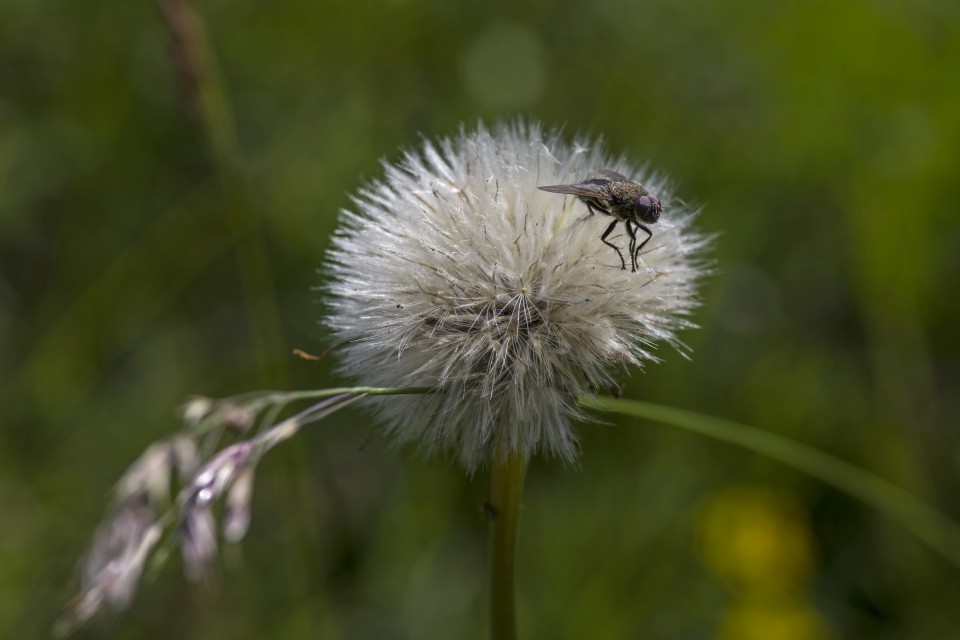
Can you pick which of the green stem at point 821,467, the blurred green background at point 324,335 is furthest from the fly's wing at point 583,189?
the blurred green background at point 324,335

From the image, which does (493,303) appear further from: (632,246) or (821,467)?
(821,467)

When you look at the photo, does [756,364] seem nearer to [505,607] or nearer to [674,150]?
[674,150]

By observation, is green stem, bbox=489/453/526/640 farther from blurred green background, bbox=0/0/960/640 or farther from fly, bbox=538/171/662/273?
blurred green background, bbox=0/0/960/640


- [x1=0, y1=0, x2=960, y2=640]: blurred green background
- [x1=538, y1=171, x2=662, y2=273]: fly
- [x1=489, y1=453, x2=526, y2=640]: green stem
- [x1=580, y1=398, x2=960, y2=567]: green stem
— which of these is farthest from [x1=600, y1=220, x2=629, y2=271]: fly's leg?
[x1=0, y1=0, x2=960, y2=640]: blurred green background

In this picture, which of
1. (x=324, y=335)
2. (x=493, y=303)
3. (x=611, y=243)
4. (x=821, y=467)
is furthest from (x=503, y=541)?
(x=324, y=335)

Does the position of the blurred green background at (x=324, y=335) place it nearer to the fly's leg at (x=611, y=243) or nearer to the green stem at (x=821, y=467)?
the green stem at (x=821, y=467)
